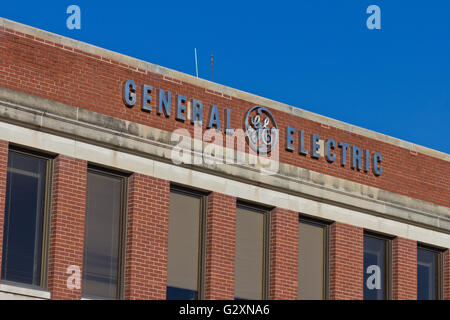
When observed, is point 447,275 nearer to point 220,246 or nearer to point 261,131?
point 261,131

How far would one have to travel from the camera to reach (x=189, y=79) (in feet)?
104

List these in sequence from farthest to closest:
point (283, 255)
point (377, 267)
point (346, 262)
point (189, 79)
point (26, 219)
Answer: point (377, 267) < point (346, 262) < point (283, 255) < point (189, 79) < point (26, 219)

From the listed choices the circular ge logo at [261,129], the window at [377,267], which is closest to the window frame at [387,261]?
the window at [377,267]

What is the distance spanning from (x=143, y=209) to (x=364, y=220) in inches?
303

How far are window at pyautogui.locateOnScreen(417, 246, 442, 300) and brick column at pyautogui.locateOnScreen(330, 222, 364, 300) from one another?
8.79ft

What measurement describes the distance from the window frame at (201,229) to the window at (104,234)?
1701 millimetres

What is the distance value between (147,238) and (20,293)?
3.89 m

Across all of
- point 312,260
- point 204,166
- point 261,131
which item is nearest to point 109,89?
point 204,166

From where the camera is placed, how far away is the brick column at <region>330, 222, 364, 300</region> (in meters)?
33.8

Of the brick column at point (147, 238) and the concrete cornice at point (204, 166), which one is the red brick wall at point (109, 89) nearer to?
the concrete cornice at point (204, 166)

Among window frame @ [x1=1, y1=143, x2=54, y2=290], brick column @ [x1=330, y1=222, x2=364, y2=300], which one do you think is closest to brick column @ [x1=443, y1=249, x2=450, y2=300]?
brick column @ [x1=330, y1=222, x2=364, y2=300]

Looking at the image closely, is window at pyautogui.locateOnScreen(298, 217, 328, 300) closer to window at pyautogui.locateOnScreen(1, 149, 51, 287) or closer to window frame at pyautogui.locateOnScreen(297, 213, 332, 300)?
window frame at pyautogui.locateOnScreen(297, 213, 332, 300)
